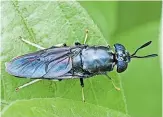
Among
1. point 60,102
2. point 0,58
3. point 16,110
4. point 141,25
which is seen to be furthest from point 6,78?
point 141,25

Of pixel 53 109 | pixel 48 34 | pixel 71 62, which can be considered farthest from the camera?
pixel 71 62

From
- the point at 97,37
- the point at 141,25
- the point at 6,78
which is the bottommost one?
the point at 6,78

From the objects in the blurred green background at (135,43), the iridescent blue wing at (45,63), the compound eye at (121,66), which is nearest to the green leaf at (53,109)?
the iridescent blue wing at (45,63)

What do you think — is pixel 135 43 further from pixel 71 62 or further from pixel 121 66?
pixel 71 62

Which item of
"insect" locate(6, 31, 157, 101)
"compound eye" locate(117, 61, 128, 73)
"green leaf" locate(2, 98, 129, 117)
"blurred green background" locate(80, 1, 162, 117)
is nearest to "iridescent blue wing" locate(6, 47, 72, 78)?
"insect" locate(6, 31, 157, 101)

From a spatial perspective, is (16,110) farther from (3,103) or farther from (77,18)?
(77,18)

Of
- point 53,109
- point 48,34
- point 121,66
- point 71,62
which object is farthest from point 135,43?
point 53,109

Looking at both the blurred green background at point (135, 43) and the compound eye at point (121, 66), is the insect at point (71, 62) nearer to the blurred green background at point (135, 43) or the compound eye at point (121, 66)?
the compound eye at point (121, 66)
